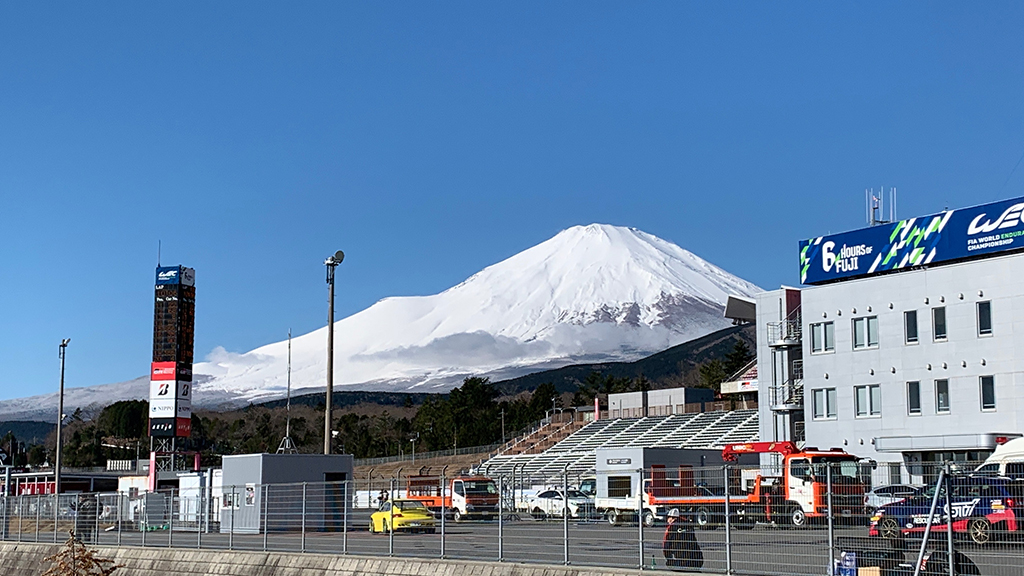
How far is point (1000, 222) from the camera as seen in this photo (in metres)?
51.4

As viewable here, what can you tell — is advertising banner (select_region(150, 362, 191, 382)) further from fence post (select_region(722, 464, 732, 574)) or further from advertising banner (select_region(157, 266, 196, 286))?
fence post (select_region(722, 464, 732, 574))

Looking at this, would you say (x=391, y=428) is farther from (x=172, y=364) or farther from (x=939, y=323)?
(x=939, y=323)

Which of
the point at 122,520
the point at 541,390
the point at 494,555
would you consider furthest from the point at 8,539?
the point at 541,390

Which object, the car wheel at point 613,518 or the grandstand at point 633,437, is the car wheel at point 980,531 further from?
the grandstand at point 633,437

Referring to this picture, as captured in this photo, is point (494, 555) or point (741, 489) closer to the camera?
point (741, 489)

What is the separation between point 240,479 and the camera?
37.6 m

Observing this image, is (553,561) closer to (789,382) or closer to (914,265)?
(914,265)

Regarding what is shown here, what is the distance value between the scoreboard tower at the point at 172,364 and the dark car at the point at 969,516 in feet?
242

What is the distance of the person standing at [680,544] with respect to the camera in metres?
17.6

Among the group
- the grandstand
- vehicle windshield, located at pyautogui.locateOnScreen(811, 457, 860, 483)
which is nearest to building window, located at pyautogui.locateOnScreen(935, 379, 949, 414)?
vehicle windshield, located at pyautogui.locateOnScreen(811, 457, 860, 483)

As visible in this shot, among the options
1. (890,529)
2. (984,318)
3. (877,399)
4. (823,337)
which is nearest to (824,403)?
(823,337)

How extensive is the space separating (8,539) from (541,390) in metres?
110

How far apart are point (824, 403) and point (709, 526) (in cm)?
4138

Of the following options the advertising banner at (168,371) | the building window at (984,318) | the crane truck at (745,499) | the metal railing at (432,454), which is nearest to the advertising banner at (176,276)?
the advertising banner at (168,371)
